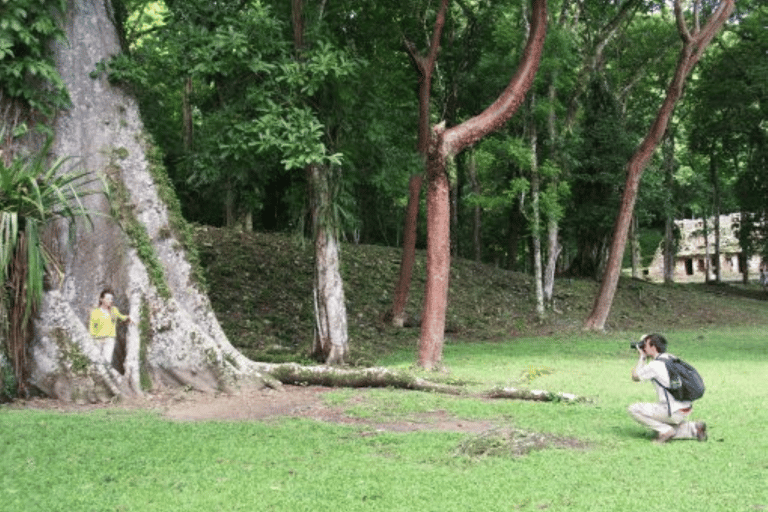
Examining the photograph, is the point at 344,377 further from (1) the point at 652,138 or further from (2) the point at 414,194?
(1) the point at 652,138

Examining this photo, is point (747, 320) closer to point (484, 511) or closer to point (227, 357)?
point (227, 357)

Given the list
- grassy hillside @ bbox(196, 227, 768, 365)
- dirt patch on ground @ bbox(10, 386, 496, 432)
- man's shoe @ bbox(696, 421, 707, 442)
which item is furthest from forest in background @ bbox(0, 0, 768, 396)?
man's shoe @ bbox(696, 421, 707, 442)

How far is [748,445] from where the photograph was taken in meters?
8.28

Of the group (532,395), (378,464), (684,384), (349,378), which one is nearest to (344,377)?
(349,378)

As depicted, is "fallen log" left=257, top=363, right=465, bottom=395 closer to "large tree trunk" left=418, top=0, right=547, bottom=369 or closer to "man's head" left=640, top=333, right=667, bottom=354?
"large tree trunk" left=418, top=0, right=547, bottom=369

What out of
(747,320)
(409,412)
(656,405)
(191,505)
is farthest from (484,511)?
(747,320)

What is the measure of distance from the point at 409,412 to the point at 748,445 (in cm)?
371

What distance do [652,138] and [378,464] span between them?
15.5m

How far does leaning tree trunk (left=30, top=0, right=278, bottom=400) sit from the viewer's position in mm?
10570

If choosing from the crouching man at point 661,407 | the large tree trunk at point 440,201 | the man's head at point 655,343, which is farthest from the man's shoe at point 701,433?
the large tree trunk at point 440,201

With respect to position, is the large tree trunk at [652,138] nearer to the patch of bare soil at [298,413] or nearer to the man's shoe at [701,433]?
the patch of bare soil at [298,413]

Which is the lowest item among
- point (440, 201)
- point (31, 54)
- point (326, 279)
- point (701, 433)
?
point (701, 433)

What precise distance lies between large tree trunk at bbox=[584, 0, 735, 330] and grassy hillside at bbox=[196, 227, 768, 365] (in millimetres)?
1404

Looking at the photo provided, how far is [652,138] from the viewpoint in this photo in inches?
824
